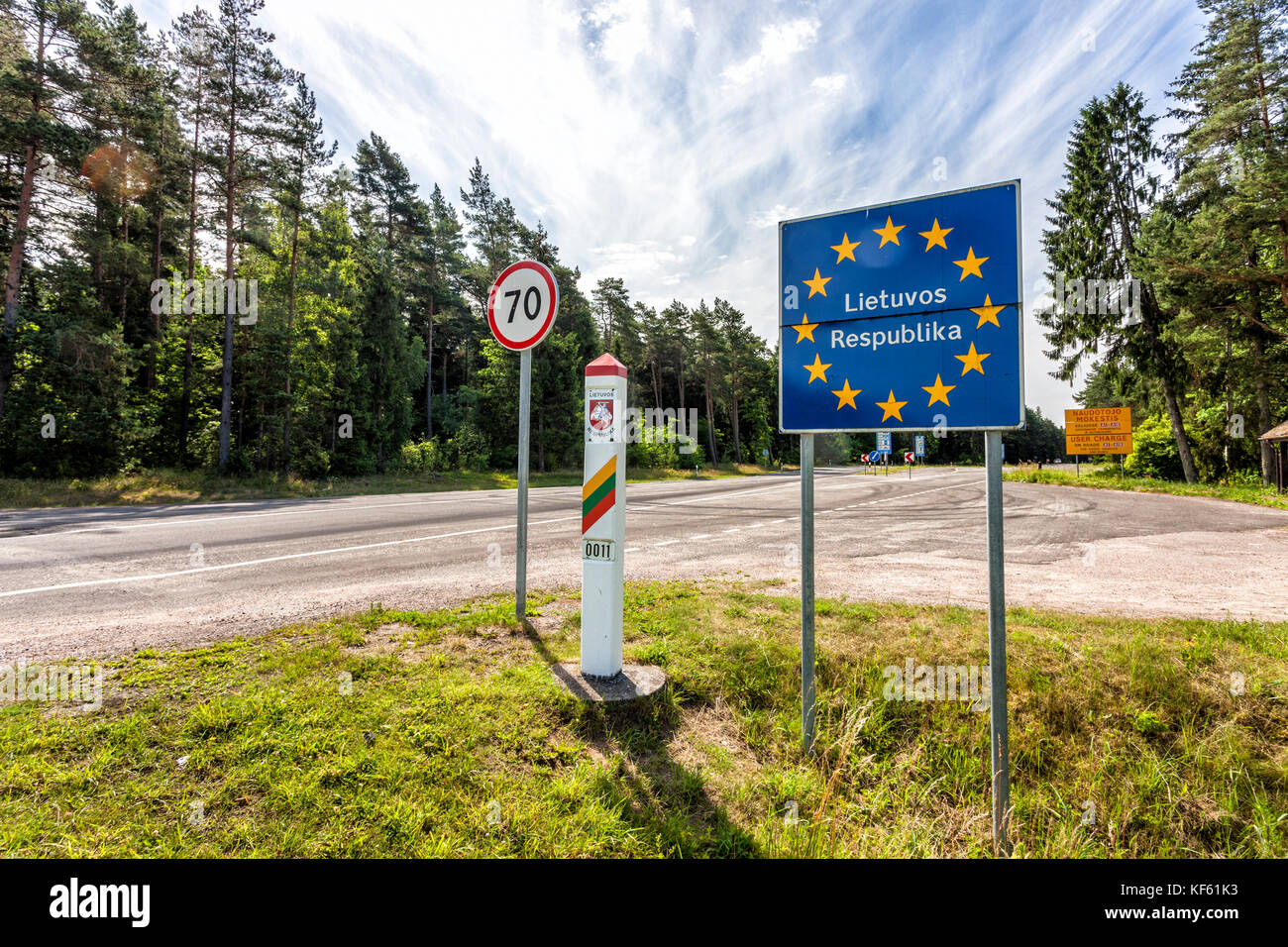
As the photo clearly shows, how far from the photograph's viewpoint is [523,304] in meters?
4.67

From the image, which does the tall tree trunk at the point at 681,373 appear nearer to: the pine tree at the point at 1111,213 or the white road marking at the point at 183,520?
the pine tree at the point at 1111,213

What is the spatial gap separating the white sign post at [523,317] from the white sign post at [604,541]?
124 centimetres

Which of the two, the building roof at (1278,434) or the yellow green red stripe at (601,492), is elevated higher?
the building roof at (1278,434)

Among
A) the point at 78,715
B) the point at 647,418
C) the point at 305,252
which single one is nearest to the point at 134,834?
the point at 78,715

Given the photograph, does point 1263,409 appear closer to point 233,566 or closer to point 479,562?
point 479,562

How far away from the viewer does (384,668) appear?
3.44 m

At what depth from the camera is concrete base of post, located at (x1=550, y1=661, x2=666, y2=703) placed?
3146 millimetres

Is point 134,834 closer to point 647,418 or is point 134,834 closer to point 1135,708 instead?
point 1135,708

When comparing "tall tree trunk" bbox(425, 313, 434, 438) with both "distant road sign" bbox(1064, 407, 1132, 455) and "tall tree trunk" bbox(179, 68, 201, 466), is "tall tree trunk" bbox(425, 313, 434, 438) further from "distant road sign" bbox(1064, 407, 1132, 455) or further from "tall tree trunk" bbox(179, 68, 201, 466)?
"distant road sign" bbox(1064, 407, 1132, 455)

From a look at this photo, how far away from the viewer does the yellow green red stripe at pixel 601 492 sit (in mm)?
3396

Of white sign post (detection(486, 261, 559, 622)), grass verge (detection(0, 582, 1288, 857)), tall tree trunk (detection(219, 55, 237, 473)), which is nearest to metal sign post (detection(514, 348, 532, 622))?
white sign post (detection(486, 261, 559, 622))

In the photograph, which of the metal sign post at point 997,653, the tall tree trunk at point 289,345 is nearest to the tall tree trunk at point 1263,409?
the metal sign post at point 997,653

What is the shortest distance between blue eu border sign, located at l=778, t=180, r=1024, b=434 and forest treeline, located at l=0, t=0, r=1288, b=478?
25.8 m

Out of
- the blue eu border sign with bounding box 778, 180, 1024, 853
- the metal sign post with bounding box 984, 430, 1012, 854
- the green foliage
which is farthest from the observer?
the green foliage
